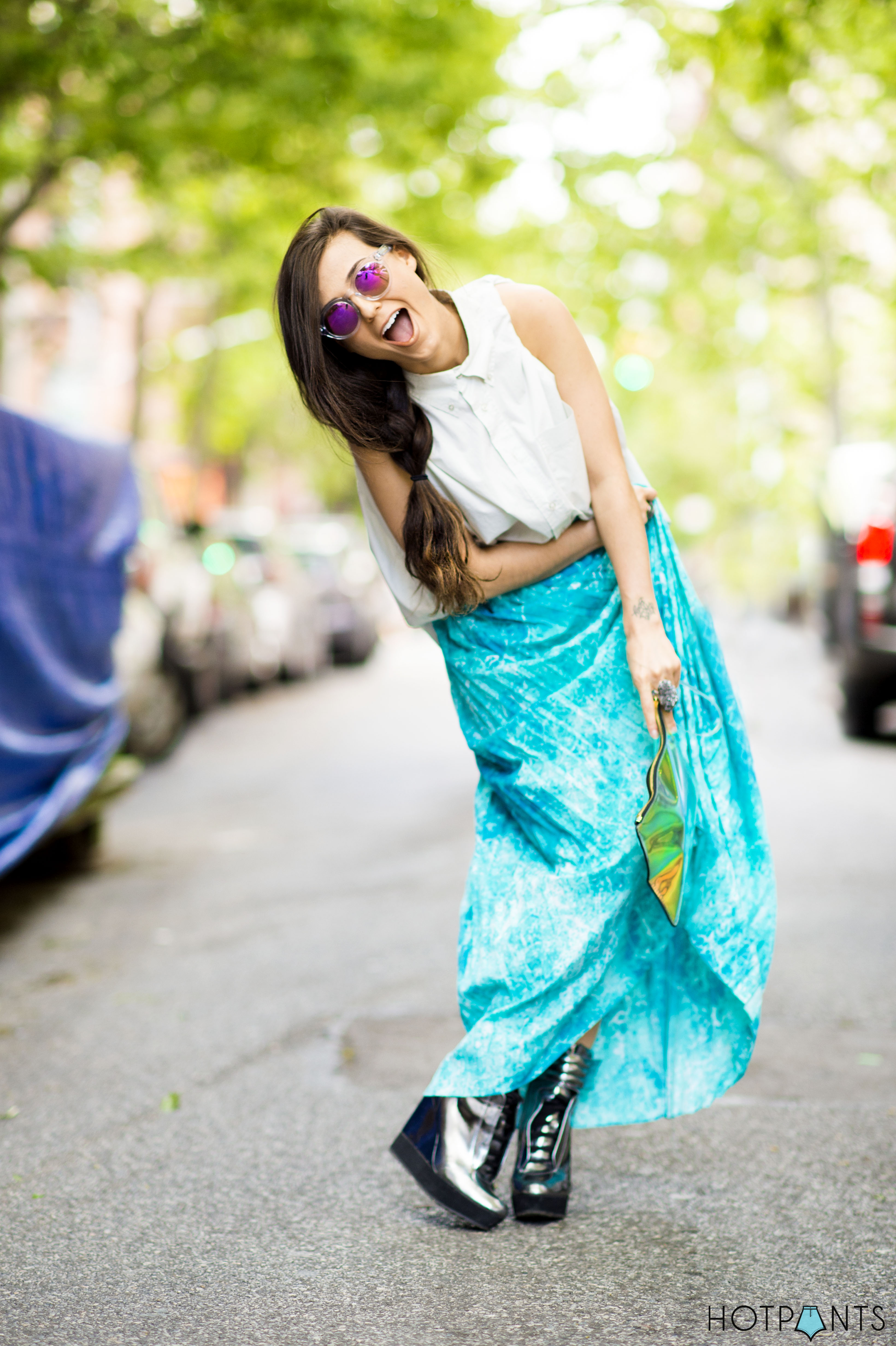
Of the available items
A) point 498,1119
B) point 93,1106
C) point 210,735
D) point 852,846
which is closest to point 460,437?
point 498,1119

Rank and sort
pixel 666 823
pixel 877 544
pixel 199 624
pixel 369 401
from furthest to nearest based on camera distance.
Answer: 1. pixel 199 624
2. pixel 877 544
3. pixel 369 401
4. pixel 666 823

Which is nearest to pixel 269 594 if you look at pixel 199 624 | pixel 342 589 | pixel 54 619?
pixel 199 624

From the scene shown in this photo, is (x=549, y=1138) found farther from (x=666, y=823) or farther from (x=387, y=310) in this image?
(x=387, y=310)

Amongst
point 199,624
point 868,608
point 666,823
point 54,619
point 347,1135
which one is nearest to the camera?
point 666,823

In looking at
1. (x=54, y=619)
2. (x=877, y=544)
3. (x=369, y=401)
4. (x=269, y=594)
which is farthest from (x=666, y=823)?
(x=269, y=594)

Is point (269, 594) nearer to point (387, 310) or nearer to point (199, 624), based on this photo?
point (199, 624)

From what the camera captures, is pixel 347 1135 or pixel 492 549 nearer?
pixel 492 549

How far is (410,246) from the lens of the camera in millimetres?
2658

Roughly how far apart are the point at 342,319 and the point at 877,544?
711 cm

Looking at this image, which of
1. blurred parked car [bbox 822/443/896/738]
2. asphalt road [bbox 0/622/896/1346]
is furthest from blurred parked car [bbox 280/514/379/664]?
asphalt road [bbox 0/622/896/1346]

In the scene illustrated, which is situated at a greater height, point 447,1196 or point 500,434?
point 500,434

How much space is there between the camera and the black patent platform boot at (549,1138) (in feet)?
8.99

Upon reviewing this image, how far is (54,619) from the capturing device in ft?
19.1

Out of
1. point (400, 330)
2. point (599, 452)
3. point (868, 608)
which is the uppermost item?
point (400, 330)
